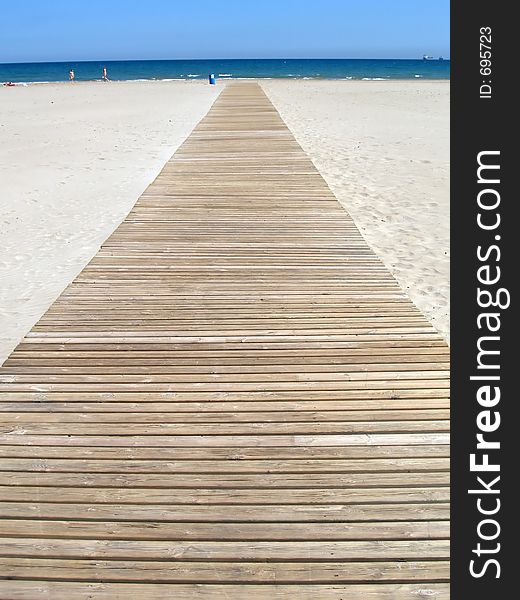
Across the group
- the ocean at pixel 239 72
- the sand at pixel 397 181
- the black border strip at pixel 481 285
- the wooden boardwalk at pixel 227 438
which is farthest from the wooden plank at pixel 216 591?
the ocean at pixel 239 72

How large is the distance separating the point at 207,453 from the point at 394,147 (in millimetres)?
10589

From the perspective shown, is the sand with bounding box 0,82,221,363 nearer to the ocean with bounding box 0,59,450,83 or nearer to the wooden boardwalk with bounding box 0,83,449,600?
the wooden boardwalk with bounding box 0,83,449,600

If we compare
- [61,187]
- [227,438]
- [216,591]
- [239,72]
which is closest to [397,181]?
[61,187]

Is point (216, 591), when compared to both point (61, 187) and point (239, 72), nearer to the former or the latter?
point (61, 187)

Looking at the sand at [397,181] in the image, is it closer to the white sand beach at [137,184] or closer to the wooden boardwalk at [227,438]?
the white sand beach at [137,184]

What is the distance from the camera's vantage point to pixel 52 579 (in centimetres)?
184

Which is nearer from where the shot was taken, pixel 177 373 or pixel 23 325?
pixel 177 373

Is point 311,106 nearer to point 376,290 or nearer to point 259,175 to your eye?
point 259,175

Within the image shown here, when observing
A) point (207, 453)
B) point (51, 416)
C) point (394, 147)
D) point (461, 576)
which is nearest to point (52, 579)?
point (207, 453)

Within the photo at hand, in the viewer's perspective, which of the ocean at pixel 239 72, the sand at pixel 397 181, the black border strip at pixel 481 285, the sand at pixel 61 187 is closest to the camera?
the black border strip at pixel 481 285

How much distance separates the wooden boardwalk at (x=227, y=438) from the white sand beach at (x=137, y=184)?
643 mm

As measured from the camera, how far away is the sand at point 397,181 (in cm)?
502

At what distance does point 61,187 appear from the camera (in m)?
8.58

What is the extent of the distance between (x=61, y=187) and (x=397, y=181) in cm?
464
